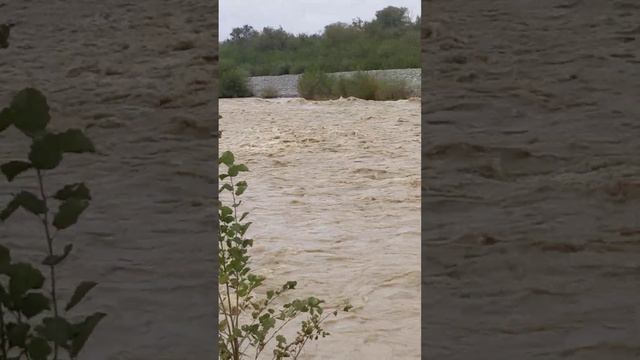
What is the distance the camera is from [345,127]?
12.9 metres

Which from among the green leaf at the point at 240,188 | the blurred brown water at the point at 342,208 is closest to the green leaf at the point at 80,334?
the green leaf at the point at 240,188

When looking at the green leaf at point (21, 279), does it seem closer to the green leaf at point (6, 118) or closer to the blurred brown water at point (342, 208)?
the green leaf at point (6, 118)

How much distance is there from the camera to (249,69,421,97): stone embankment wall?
17.8 meters

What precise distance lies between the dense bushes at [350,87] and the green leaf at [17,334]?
624 inches

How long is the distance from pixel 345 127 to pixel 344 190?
3.55 m

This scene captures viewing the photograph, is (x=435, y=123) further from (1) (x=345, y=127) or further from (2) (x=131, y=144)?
(1) (x=345, y=127)

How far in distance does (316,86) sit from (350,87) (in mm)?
927

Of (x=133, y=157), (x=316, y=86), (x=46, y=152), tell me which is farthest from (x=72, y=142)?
(x=316, y=86)

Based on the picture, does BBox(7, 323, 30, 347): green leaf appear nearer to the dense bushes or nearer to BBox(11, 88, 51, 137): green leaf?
BBox(11, 88, 51, 137): green leaf

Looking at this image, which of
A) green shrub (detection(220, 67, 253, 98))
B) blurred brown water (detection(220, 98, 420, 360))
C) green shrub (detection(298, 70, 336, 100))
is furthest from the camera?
green shrub (detection(220, 67, 253, 98))

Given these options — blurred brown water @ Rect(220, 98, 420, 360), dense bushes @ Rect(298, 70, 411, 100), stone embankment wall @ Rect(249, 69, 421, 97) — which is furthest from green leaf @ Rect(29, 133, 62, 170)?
stone embankment wall @ Rect(249, 69, 421, 97)

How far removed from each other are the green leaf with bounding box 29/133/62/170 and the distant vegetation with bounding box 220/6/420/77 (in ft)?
62.2

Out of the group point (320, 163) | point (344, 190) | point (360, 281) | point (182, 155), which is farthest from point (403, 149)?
point (182, 155)

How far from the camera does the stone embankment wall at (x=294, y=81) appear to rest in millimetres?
17844
